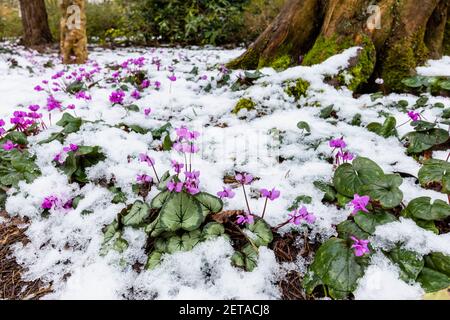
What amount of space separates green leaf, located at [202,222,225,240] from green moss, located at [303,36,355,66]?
2.43 metres

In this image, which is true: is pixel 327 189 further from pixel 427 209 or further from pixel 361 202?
pixel 427 209

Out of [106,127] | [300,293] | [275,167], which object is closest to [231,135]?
[275,167]

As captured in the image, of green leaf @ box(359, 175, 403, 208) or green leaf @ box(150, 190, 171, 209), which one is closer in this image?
green leaf @ box(359, 175, 403, 208)

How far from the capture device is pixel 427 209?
1.54 meters

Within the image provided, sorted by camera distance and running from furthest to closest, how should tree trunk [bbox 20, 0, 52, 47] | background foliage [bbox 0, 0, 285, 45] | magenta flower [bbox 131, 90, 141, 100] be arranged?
background foliage [bbox 0, 0, 285, 45] < tree trunk [bbox 20, 0, 52, 47] < magenta flower [bbox 131, 90, 141, 100]

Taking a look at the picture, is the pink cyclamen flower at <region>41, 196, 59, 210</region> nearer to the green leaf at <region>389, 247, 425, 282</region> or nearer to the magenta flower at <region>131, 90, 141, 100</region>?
the green leaf at <region>389, 247, 425, 282</region>

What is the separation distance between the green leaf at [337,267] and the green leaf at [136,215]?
2.74 feet

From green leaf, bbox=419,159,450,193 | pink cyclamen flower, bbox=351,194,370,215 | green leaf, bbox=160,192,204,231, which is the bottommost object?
green leaf, bbox=160,192,204,231

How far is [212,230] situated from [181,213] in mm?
170

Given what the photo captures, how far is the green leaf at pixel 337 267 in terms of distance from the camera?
1.34m

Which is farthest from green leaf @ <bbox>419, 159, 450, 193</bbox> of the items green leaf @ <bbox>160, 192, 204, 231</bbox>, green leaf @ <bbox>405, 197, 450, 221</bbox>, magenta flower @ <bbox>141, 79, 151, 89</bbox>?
magenta flower @ <bbox>141, 79, 151, 89</bbox>

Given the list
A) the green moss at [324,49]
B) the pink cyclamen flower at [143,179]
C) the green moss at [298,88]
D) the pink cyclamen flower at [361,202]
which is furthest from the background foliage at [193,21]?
the pink cyclamen flower at [361,202]

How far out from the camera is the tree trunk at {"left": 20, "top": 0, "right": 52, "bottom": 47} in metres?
9.17

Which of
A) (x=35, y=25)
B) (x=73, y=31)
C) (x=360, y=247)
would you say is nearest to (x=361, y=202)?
(x=360, y=247)
